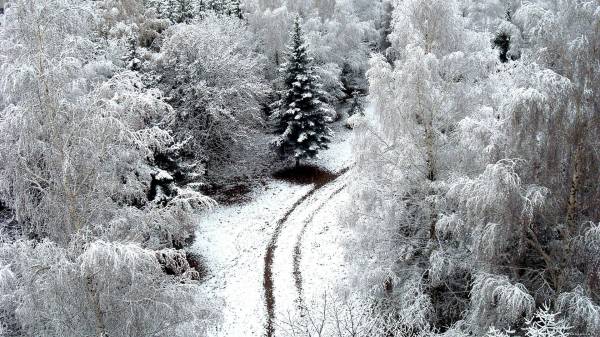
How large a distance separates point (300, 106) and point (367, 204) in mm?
15984

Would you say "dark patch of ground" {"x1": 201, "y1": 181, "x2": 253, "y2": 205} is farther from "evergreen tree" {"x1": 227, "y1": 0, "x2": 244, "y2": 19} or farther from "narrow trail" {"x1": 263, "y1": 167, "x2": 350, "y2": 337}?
"evergreen tree" {"x1": 227, "y1": 0, "x2": 244, "y2": 19}

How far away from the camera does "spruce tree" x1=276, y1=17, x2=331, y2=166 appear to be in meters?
29.6

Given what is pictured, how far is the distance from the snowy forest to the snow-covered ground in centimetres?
11

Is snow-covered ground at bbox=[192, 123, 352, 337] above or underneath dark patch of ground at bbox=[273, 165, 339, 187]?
underneath

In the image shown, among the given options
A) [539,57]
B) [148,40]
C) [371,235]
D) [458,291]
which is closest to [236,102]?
[148,40]

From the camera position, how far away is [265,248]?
2303 cm

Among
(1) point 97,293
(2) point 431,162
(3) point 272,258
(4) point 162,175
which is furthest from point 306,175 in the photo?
(1) point 97,293

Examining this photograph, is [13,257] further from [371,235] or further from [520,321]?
[520,321]

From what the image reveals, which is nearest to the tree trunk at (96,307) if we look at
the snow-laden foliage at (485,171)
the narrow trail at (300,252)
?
the snow-laden foliage at (485,171)

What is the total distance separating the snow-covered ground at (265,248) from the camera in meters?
19.0

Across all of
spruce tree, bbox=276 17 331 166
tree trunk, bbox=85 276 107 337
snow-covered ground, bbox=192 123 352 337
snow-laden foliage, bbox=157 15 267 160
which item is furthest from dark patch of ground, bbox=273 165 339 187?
tree trunk, bbox=85 276 107 337

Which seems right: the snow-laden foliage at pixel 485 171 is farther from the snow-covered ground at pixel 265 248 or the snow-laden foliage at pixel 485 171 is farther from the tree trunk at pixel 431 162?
the snow-covered ground at pixel 265 248

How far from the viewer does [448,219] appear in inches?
499

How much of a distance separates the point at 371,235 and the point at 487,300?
437cm
